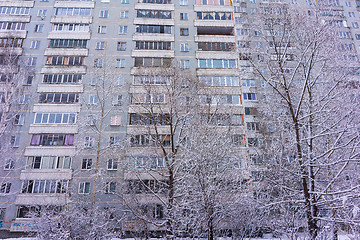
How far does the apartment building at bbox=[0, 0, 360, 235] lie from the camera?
22.6m

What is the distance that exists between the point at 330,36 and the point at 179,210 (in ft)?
35.8

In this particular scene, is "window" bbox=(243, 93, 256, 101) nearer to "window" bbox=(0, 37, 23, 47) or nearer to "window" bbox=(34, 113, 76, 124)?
"window" bbox=(34, 113, 76, 124)

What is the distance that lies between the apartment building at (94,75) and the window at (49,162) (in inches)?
4.0

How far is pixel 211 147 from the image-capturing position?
36.2 feet

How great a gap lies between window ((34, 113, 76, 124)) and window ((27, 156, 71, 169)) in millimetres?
3972

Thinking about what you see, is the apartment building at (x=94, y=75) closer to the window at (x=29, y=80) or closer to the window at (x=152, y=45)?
the window at (x=152, y=45)

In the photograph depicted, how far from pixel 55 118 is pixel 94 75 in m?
6.63

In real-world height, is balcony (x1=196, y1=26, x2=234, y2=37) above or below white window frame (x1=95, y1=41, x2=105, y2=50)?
above

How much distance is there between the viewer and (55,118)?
2467 centimetres

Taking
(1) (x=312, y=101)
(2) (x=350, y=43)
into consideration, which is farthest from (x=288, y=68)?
(2) (x=350, y=43)

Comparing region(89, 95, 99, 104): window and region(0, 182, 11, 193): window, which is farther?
region(89, 95, 99, 104): window

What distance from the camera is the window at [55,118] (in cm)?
2458

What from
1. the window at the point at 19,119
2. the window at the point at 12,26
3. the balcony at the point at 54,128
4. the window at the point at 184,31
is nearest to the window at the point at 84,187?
the balcony at the point at 54,128

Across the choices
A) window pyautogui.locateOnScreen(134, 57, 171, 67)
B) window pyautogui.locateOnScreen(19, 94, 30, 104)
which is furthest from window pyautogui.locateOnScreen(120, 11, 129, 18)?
window pyautogui.locateOnScreen(19, 94, 30, 104)
